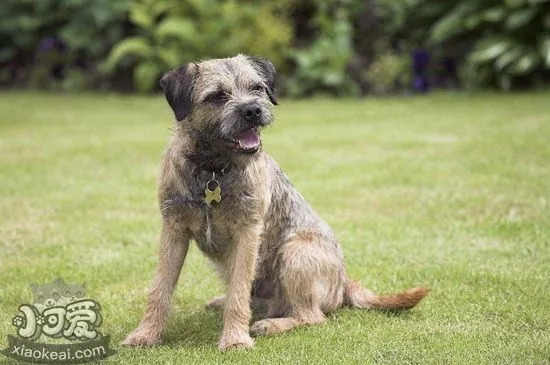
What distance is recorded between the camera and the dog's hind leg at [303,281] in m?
5.12

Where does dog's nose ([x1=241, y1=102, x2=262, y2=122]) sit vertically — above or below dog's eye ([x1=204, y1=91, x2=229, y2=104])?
below

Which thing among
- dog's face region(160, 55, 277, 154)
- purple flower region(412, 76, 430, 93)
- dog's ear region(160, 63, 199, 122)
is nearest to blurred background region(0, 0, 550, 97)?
purple flower region(412, 76, 430, 93)

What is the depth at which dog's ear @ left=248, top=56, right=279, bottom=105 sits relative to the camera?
202 inches

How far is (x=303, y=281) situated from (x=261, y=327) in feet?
1.23

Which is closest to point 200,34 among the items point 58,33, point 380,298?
point 58,33

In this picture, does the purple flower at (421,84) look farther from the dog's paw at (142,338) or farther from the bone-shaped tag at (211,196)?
the dog's paw at (142,338)

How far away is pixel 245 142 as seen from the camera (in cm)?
475

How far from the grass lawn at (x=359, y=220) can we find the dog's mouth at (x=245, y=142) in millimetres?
1115

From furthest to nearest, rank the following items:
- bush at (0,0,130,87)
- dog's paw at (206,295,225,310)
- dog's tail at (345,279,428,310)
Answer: bush at (0,0,130,87) < dog's paw at (206,295,225,310) < dog's tail at (345,279,428,310)

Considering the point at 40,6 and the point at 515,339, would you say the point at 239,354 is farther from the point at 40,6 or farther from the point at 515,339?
the point at 40,6

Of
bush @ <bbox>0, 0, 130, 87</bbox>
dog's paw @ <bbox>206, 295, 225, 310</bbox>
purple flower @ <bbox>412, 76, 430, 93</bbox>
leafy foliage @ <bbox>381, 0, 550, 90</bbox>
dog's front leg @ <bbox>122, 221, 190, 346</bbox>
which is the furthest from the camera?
bush @ <bbox>0, 0, 130, 87</bbox>

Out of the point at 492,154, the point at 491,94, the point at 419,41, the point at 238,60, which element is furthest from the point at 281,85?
the point at 238,60

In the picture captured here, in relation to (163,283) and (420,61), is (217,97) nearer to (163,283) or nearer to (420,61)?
(163,283)

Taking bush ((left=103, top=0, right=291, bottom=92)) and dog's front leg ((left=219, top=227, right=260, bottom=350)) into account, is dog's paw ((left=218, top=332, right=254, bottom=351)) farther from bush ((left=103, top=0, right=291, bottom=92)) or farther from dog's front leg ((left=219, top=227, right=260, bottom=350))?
bush ((left=103, top=0, right=291, bottom=92))
